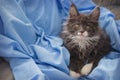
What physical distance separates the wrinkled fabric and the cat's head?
156mm

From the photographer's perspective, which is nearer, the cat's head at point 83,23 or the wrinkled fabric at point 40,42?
the wrinkled fabric at point 40,42

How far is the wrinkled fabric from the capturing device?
63.9 inches

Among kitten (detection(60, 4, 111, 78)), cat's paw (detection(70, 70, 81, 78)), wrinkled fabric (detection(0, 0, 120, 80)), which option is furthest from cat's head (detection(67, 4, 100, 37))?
cat's paw (detection(70, 70, 81, 78))

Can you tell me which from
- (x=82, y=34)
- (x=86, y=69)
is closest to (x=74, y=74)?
(x=86, y=69)

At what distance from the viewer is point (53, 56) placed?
1.73 metres

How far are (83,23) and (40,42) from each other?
1.13 ft

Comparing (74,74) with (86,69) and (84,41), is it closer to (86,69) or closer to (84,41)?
(86,69)

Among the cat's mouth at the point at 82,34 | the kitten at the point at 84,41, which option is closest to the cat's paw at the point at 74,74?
the kitten at the point at 84,41

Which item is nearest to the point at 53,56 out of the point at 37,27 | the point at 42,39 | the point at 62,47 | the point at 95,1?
the point at 62,47

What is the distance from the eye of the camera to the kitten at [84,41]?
5.84ft

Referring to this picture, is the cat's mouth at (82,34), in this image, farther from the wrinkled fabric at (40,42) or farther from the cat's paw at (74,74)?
the cat's paw at (74,74)

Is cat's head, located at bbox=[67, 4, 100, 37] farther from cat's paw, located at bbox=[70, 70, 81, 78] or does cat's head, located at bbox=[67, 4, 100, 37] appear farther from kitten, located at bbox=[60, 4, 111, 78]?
cat's paw, located at bbox=[70, 70, 81, 78]

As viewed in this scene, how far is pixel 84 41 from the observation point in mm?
1876

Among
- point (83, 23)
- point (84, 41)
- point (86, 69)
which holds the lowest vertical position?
point (86, 69)
